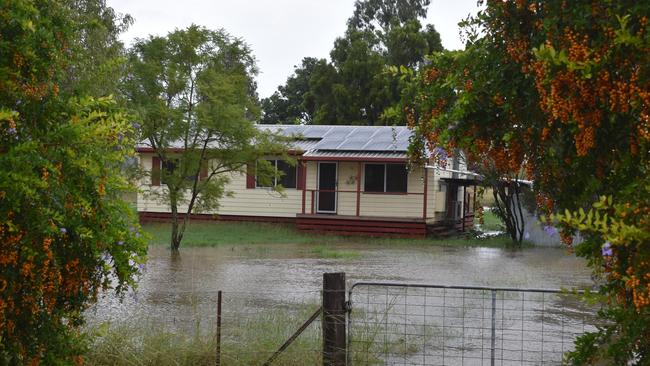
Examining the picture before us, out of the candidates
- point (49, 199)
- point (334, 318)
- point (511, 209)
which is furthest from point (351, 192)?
point (49, 199)

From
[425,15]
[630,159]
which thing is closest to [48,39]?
[630,159]

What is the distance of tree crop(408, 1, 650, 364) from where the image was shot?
11.0 ft

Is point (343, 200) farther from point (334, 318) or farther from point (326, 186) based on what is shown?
point (334, 318)

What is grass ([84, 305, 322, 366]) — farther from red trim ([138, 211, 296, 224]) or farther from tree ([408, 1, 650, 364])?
red trim ([138, 211, 296, 224])

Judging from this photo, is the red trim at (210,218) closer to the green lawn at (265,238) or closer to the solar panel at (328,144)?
the green lawn at (265,238)

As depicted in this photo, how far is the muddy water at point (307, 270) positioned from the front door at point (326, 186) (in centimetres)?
507

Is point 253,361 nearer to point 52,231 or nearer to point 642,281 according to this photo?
point 52,231

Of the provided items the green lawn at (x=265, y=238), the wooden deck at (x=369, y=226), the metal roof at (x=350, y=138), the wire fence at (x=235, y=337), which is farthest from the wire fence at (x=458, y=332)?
the metal roof at (x=350, y=138)

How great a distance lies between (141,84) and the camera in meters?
20.0

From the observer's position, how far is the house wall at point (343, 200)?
→ 28594mm

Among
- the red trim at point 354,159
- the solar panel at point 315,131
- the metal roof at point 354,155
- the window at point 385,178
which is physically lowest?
the window at point 385,178

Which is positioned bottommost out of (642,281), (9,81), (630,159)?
(642,281)

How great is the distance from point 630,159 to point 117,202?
A: 2.67 m

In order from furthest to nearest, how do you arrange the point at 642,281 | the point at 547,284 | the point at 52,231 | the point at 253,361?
the point at 547,284
the point at 253,361
the point at 52,231
the point at 642,281
